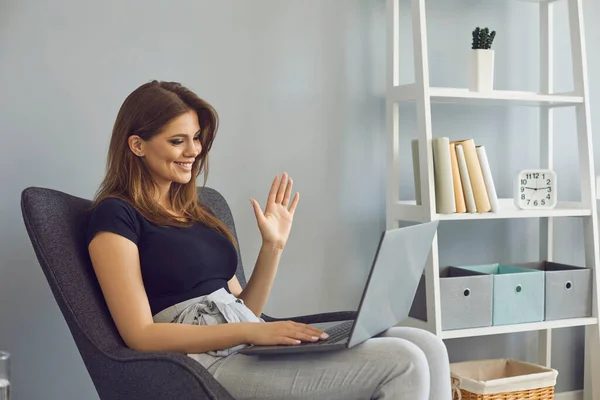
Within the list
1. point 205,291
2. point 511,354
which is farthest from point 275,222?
point 511,354

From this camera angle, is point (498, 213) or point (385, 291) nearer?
point (385, 291)

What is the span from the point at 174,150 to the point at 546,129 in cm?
162

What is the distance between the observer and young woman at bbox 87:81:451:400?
5.27 ft

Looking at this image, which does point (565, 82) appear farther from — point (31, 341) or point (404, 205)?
point (31, 341)

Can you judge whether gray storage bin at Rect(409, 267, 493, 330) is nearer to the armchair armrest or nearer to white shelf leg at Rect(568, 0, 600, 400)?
white shelf leg at Rect(568, 0, 600, 400)

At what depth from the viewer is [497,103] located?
104 inches

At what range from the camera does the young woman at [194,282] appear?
1607 millimetres

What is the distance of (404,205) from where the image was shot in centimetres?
250

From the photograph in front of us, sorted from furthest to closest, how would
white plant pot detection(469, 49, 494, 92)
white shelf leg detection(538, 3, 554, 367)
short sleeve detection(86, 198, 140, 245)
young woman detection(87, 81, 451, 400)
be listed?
white shelf leg detection(538, 3, 554, 367), white plant pot detection(469, 49, 494, 92), short sleeve detection(86, 198, 140, 245), young woman detection(87, 81, 451, 400)

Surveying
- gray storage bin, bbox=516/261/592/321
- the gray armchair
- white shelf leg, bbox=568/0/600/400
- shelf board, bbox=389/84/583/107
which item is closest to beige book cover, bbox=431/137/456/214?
shelf board, bbox=389/84/583/107

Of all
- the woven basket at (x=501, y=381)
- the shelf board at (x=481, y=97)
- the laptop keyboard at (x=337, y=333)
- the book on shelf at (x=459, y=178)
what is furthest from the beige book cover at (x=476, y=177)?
the laptop keyboard at (x=337, y=333)

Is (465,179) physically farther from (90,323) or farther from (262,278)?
(90,323)

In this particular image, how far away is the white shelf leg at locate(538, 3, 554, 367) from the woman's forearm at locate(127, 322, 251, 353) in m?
1.63

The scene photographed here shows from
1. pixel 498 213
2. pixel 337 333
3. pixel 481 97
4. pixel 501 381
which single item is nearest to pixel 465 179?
pixel 498 213
